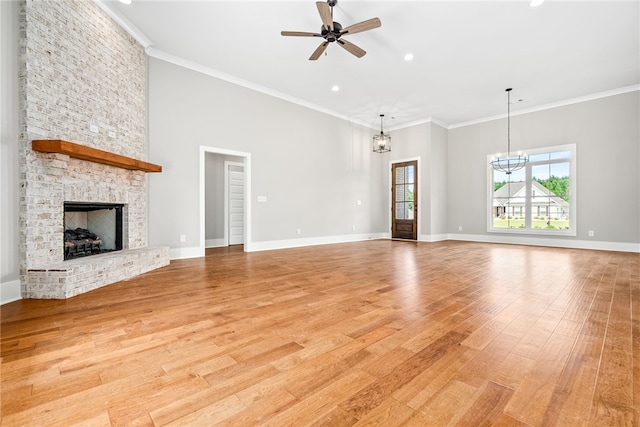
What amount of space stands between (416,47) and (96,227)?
5.60 meters

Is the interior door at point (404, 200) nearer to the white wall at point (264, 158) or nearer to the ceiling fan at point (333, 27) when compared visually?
the white wall at point (264, 158)

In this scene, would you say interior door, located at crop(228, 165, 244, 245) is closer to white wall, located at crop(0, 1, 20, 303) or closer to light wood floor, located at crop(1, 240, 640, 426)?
light wood floor, located at crop(1, 240, 640, 426)

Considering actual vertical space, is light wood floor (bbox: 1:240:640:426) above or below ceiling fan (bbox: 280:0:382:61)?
below

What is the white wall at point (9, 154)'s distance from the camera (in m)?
2.57

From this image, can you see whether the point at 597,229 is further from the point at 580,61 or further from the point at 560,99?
the point at 580,61

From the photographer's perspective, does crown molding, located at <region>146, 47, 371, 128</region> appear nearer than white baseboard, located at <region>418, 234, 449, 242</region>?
Yes

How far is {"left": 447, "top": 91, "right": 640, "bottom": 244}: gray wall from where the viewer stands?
18.9ft

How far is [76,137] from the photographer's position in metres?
3.24

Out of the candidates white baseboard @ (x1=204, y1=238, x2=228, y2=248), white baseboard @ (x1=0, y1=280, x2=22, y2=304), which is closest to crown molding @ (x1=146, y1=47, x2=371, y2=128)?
white baseboard @ (x1=204, y1=238, x2=228, y2=248)

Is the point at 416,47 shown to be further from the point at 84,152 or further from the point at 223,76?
the point at 84,152

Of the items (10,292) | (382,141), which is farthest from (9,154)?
(382,141)

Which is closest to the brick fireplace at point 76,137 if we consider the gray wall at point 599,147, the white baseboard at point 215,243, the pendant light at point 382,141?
the white baseboard at point 215,243

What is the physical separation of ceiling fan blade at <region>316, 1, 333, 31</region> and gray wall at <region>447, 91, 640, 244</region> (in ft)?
20.7

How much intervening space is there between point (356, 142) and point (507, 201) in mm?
4404
